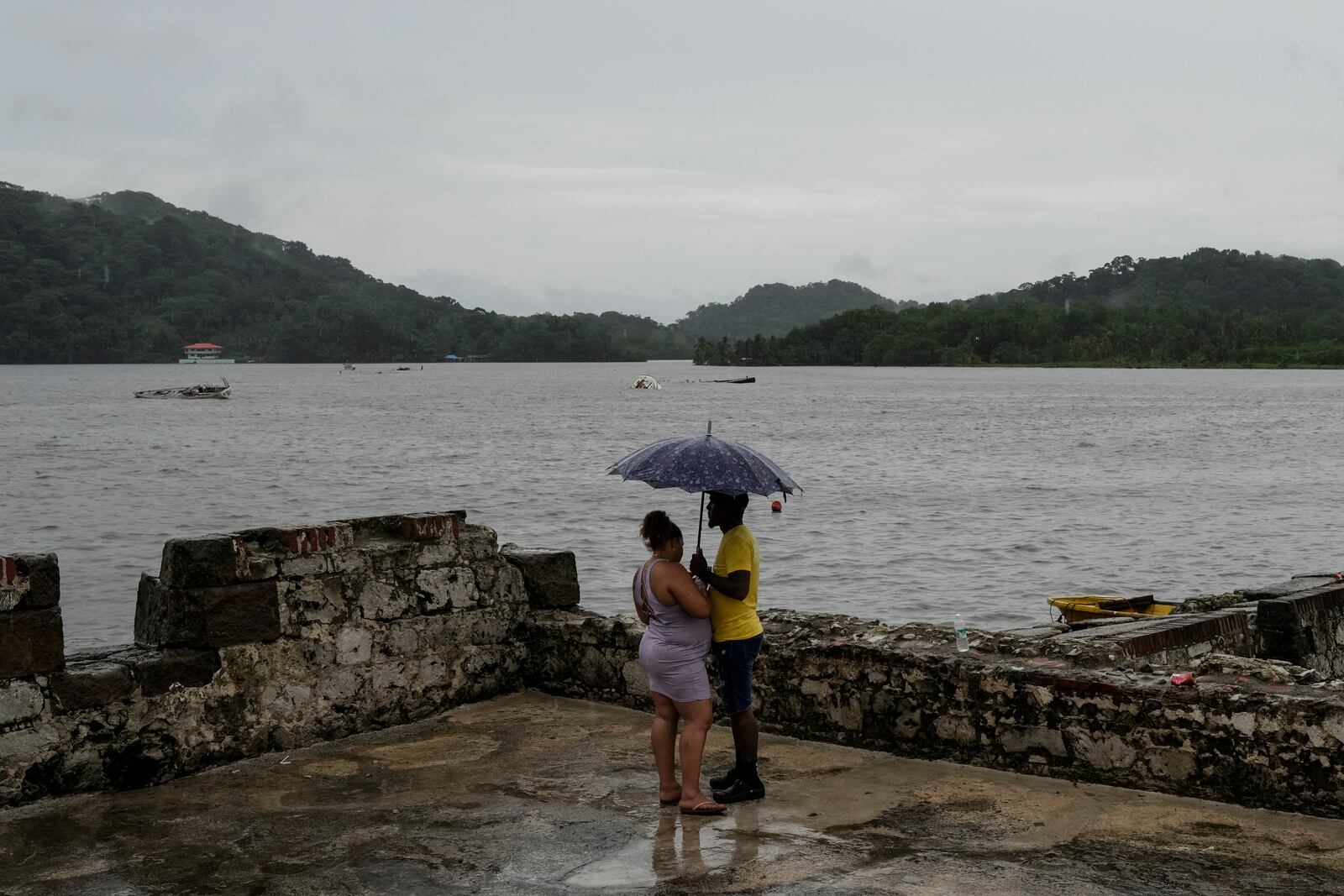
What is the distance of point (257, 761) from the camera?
705 cm

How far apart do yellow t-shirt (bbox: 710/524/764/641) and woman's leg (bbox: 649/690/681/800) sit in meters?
0.38

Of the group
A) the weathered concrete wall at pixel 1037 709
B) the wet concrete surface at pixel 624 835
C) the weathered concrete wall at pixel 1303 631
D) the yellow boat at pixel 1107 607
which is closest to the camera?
the wet concrete surface at pixel 624 835

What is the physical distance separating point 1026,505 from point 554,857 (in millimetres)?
36092

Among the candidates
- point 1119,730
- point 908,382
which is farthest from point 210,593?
point 908,382

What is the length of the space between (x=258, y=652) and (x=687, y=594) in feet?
8.16

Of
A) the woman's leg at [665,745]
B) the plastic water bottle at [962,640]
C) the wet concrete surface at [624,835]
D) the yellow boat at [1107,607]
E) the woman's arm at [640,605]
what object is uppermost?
the woman's arm at [640,605]

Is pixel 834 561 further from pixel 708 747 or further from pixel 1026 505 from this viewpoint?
pixel 708 747

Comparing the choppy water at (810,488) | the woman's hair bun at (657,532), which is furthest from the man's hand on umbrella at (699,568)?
the choppy water at (810,488)

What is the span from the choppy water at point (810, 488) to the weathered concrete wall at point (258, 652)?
1546 cm

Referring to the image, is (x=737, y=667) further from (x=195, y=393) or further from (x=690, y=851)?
(x=195, y=393)

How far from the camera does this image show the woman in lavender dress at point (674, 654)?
19.7 ft

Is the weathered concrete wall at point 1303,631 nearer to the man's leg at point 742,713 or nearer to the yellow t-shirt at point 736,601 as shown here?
the man's leg at point 742,713

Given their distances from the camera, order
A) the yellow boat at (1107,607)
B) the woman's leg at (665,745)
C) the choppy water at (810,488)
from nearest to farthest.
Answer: the woman's leg at (665,745)
the yellow boat at (1107,607)
the choppy water at (810,488)

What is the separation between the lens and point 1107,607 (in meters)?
16.2
